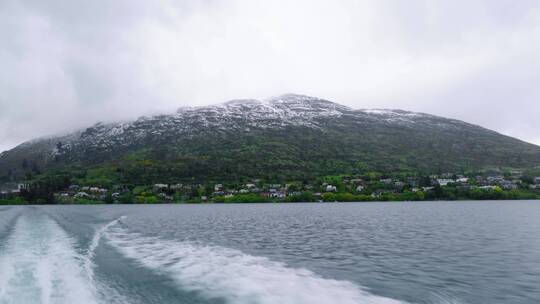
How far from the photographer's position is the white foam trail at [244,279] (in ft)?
47.5

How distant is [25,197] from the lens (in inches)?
6496

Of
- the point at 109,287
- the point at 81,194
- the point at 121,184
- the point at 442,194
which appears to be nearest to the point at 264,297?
the point at 109,287

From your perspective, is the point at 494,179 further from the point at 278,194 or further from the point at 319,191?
the point at 278,194

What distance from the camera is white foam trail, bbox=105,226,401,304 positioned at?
14477 millimetres

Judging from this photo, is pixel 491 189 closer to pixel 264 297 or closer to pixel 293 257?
pixel 293 257

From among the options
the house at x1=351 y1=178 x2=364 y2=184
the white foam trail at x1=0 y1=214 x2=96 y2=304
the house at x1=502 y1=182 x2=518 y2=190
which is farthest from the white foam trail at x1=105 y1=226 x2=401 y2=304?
the house at x1=502 y1=182 x2=518 y2=190

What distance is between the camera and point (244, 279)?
55.9ft

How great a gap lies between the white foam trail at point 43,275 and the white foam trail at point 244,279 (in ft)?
11.5

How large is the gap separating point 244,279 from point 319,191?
137 m

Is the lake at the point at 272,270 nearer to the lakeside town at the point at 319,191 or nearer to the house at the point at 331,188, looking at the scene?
the lakeside town at the point at 319,191

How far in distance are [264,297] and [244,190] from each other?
478 feet

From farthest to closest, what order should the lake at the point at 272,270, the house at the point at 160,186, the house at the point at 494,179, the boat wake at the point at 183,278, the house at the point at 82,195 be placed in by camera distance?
the house at the point at 160,186, the house at the point at 82,195, the house at the point at 494,179, the lake at the point at 272,270, the boat wake at the point at 183,278

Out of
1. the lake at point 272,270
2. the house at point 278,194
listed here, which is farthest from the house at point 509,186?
the lake at point 272,270

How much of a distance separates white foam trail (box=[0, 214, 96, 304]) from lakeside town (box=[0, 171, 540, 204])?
118512 millimetres
